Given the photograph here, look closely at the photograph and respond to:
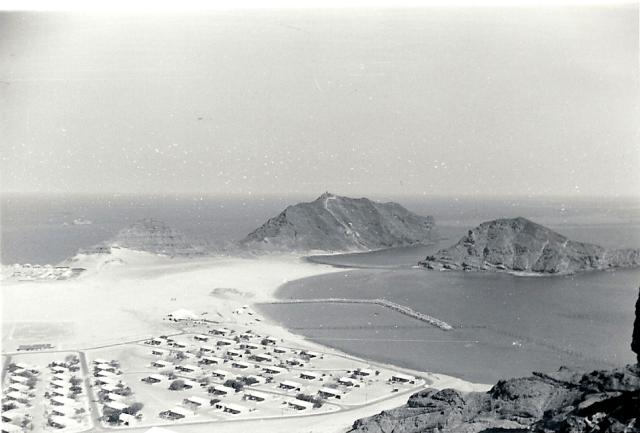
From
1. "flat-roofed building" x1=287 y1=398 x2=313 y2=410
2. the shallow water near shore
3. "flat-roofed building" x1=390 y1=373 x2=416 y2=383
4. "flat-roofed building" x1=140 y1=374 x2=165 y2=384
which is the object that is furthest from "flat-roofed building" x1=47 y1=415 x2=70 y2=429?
the shallow water near shore

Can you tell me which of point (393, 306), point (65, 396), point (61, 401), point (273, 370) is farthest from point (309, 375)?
point (393, 306)

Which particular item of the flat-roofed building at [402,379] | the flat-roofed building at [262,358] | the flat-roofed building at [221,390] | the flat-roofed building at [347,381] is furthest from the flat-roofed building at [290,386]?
the flat-roofed building at [262,358]

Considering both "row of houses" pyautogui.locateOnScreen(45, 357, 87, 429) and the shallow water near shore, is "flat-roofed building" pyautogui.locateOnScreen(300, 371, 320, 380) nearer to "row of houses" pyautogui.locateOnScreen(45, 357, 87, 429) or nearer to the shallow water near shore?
the shallow water near shore

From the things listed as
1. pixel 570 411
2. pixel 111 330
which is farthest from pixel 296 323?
pixel 570 411

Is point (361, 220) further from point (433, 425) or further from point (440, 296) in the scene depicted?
point (433, 425)

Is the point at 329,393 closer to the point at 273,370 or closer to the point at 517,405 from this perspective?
the point at 273,370

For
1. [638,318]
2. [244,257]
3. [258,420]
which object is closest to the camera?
[638,318]
